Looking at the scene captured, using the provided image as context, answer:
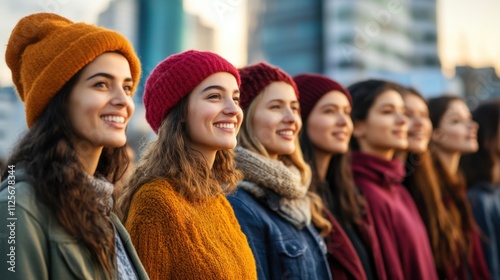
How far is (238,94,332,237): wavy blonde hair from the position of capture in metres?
3.66

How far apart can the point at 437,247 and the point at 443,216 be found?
27 centimetres

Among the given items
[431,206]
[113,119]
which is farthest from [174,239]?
[431,206]

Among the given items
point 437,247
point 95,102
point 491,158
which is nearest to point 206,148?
point 95,102

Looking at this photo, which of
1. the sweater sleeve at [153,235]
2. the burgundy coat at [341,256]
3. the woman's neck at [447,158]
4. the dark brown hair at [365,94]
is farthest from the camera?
the woman's neck at [447,158]

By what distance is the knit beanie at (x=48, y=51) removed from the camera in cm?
231

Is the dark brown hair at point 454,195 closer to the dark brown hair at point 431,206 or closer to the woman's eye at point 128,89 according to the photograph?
the dark brown hair at point 431,206

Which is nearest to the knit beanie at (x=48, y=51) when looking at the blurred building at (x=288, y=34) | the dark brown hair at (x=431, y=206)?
the dark brown hair at (x=431, y=206)

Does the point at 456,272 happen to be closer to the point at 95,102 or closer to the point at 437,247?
the point at 437,247

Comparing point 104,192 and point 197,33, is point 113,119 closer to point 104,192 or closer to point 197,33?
point 104,192

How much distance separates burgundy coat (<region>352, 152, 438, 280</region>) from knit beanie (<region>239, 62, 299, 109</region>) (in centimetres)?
134

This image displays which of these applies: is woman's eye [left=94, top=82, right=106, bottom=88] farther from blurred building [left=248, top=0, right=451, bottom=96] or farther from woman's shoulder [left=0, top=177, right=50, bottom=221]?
blurred building [left=248, top=0, right=451, bottom=96]

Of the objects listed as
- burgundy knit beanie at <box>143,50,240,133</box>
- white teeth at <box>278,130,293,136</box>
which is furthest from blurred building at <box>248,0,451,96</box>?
burgundy knit beanie at <box>143,50,240,133</box>

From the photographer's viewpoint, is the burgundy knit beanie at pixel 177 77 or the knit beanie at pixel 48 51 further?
the burgundy knit beanie at pixel 177 77

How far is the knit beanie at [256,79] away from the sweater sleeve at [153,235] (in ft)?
3.91
